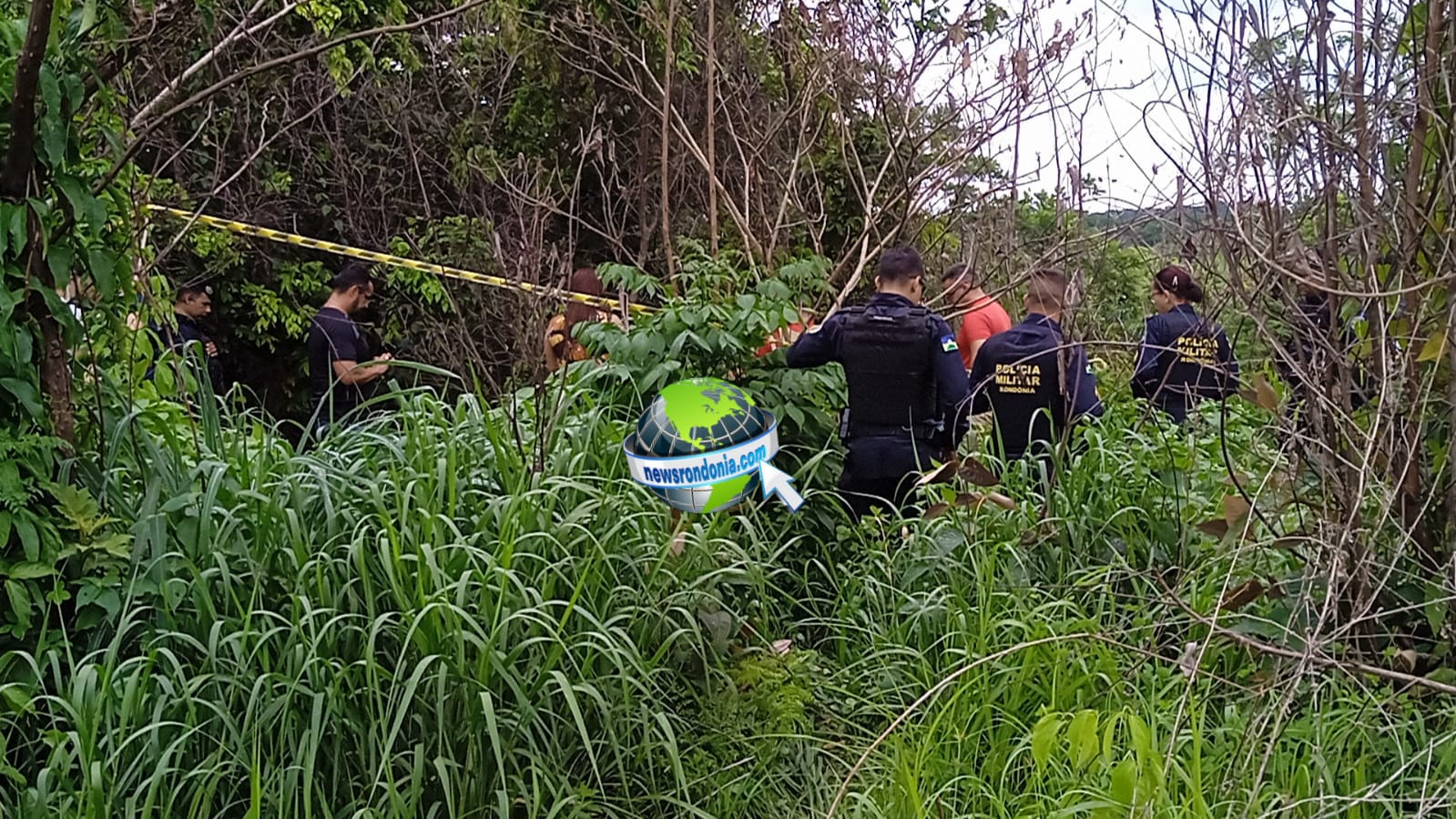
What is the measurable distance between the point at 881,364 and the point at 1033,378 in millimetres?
710

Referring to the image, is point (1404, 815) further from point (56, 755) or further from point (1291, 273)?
point (56, 755)

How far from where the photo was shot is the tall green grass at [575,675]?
2674 millimetres

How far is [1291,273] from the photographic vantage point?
105 inches

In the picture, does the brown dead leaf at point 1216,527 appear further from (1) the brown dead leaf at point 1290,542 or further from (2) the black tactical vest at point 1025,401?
(2) the black tactical vest at point 1025,401

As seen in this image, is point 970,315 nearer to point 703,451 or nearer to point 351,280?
point 351,280

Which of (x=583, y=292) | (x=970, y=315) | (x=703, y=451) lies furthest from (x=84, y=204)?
(x=970, y=315)

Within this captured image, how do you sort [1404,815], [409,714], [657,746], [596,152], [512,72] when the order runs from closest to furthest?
[1404,815] → [409,714] → [657,746] → [596,152] → [512,72]

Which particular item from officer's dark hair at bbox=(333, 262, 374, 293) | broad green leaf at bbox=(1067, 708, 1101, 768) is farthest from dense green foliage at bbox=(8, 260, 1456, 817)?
officer's dark hair at bbox=(333, 262, 374, 293)

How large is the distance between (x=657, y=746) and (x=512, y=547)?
590mm

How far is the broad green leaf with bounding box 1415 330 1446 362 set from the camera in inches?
108

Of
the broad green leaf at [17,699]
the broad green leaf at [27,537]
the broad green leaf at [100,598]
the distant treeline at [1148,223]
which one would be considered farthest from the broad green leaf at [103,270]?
the distant treeline at [1148,223]

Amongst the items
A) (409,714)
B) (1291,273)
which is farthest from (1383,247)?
(409,714)

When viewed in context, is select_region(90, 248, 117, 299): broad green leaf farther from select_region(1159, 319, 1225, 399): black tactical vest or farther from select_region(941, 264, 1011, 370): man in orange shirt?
select_region(941, 264, 1011, 370): man in orange shirt

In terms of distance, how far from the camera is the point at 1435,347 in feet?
9.00
